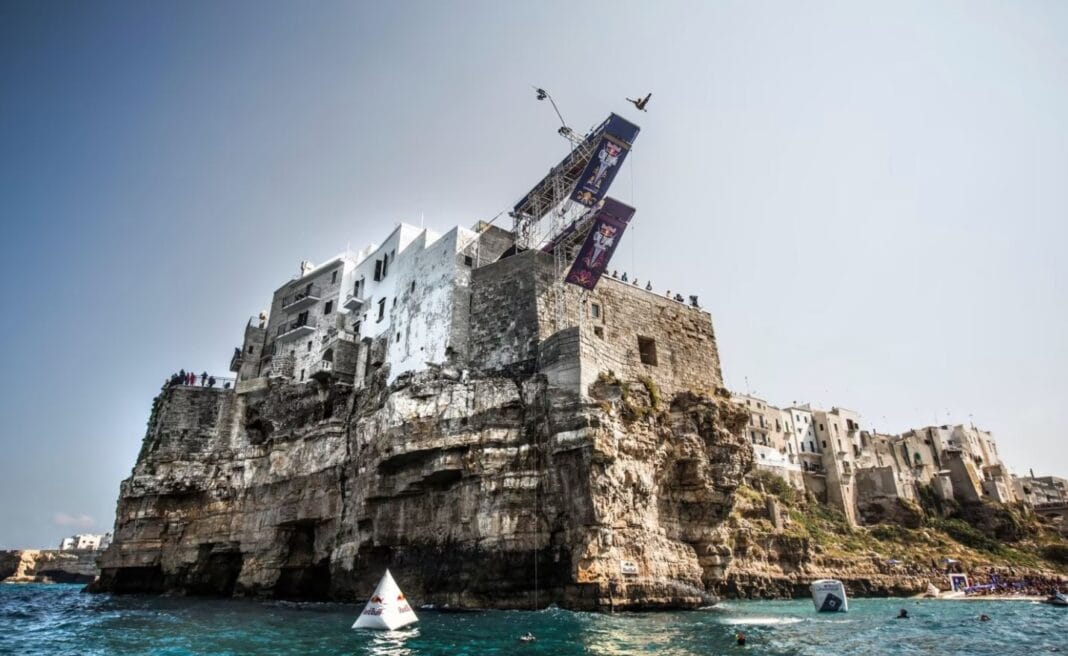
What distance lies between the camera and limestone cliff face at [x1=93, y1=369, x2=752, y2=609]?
2448cm

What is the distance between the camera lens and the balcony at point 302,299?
47.2 m

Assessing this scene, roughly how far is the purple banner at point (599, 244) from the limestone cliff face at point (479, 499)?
605 cm

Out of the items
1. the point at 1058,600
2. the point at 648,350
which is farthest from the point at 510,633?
the point at 1058,600

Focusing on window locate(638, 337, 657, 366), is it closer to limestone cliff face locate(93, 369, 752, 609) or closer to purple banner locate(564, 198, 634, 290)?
limestone cliff face locate(93, 369, 752, 609)

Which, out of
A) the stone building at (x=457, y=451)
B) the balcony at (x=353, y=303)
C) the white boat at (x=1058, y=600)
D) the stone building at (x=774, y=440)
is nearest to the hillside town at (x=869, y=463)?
Answer: the stone building at (x=774, y=440)

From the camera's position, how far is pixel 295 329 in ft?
149

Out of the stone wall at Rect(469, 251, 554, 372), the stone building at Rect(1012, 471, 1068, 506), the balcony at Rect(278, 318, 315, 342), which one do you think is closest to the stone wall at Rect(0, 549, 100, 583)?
the balcony at Rect(278, 318, 315, 342)

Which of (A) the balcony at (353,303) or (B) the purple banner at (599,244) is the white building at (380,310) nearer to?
(A) the balcony at (353,303)

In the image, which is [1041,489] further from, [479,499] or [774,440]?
[479,499]

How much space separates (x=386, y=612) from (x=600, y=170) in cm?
2359

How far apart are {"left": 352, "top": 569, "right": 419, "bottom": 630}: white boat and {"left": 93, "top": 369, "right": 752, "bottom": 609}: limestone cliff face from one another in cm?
455

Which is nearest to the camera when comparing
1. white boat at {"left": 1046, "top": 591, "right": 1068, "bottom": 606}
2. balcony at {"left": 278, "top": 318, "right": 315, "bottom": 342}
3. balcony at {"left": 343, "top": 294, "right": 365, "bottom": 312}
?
white boat at {"left": 1046, "top": 591, "right": 1068, "bottom": 606}

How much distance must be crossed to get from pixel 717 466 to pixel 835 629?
29.0 feet

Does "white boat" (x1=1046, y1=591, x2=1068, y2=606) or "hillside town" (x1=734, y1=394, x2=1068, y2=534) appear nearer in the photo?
"white boat" (x1=1046, y1=591, x2=1068, y2=606)
